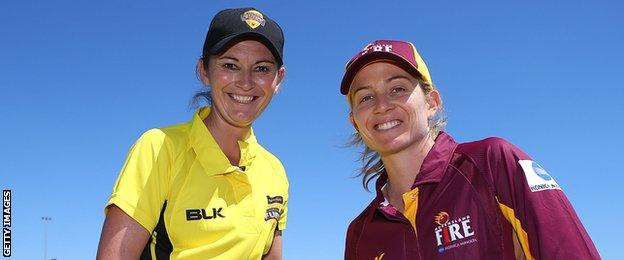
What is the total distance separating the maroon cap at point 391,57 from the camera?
4789 millimetres

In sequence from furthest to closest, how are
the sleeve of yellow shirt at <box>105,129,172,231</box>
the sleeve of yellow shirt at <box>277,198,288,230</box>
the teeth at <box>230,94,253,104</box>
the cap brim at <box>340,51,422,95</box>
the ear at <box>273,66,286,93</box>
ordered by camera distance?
1. the sleeve of yellow shirt at <box>277,198,288,230</box>
2. the ear at <box>273,66,286,93</box>
3. the teeth at <box>230,94,253,104</box>
4. the cap brim at <box>340,51,422,95</box>
5. the sleeve of yellow shirt at <box>105,129,172,231</box>

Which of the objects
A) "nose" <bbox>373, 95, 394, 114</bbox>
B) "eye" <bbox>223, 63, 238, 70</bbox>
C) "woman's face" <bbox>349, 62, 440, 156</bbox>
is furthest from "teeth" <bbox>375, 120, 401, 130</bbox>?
"eye" <bbox>223, 63, 238, 70</bbox>

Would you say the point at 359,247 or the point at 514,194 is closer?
the point at 514,194

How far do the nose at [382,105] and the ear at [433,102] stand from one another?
0.39 m

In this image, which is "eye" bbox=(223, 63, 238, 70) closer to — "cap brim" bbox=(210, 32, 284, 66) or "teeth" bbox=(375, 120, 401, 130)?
"cap brim" bbox=(210, 32, 284, 66)

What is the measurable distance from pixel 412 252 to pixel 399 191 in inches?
26.0

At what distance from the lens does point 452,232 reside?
426cm

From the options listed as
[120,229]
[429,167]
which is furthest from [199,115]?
[429,167]

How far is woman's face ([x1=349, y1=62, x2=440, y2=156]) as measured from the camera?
190 inches

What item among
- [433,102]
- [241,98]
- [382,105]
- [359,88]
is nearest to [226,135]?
[241,98]

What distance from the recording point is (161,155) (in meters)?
4.69

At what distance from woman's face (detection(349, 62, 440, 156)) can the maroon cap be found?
6cm

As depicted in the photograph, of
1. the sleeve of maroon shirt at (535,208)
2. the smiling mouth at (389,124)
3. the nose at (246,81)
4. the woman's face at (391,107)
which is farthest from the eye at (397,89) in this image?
the nose at (246,81)

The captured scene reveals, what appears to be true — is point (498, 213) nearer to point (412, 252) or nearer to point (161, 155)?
point (412, 252)
